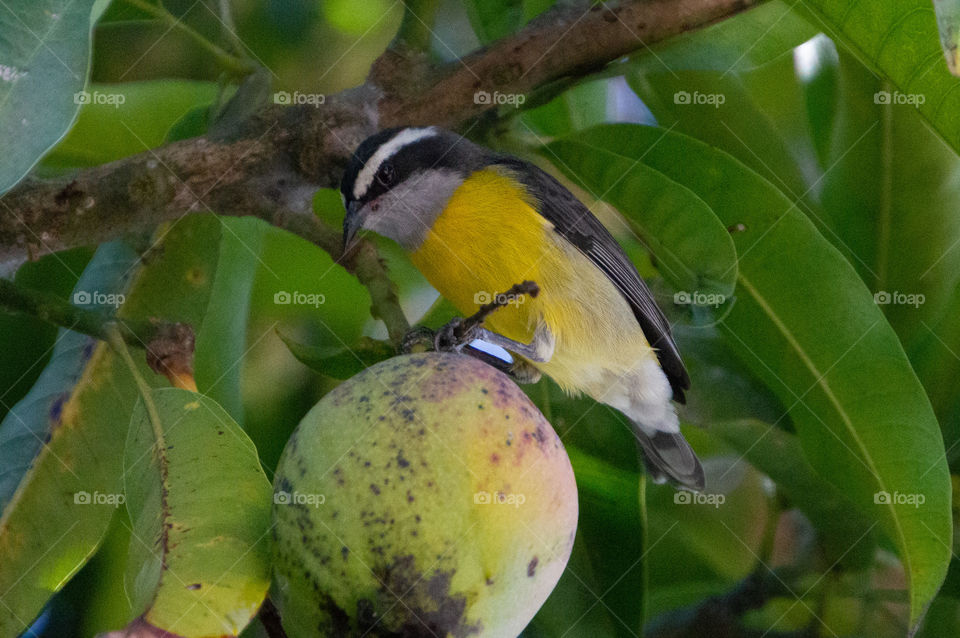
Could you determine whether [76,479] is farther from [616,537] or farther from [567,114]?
[567,114]

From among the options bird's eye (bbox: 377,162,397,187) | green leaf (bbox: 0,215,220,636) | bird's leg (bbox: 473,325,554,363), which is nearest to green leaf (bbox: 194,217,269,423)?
green leaf (bbox: 0,215,220,636)

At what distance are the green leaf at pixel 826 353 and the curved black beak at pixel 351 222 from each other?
1.55 feet

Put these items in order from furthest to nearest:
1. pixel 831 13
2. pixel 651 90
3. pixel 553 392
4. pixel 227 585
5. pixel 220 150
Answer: pixel 553 392 → pixel 651 90 → pixel 220 150 → pixel 831 13 → pixel 227 585

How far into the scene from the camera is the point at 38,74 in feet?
3.32

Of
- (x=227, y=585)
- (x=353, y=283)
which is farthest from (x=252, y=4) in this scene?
(x=227, y=585)

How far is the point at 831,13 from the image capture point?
1.40m

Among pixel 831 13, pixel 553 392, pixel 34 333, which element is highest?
pixel 831 13

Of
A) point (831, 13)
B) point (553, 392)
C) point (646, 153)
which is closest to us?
point (831, 13)

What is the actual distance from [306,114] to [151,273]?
15.7 inches

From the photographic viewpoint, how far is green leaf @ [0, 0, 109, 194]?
988 mm

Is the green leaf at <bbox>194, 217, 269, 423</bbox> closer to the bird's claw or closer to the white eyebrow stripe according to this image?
the white eyebrow stripe

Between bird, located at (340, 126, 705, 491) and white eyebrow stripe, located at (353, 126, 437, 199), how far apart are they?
0.08ft

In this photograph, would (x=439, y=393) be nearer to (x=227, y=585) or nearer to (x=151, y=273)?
(x=227, y=585)

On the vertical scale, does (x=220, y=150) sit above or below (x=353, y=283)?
above
